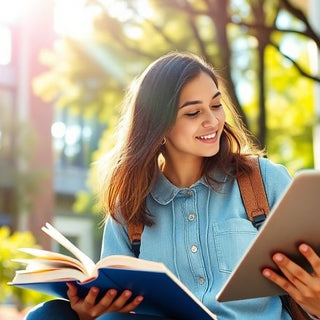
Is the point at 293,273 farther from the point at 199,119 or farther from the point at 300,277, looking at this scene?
the point at 199,119

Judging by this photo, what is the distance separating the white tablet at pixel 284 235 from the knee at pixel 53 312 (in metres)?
0.41

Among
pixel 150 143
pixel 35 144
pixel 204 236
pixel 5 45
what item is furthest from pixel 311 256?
pixel 5 45

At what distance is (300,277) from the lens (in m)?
1.77

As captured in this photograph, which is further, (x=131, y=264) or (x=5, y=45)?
(x=5, y=45)

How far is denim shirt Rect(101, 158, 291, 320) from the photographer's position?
6.82ft

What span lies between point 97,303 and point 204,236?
331 millimetres

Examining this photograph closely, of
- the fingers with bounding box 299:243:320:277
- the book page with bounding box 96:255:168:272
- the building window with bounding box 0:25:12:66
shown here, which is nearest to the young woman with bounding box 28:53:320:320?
the book page with bounding box 96:255:168:272

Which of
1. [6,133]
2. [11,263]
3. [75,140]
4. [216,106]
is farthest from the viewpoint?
[75,140]

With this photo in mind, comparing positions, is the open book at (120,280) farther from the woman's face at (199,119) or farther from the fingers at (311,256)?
the woman's face at (199,119)

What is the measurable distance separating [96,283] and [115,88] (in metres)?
7.79

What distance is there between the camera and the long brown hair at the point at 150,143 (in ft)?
7.40

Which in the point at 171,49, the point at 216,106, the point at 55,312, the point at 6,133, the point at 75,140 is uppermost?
the point at 171,49

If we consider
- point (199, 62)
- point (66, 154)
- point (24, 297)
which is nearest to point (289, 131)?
point (24, 297)

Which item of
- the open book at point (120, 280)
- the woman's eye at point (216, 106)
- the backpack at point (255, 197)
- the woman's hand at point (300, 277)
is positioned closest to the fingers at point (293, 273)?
the woman's hand at point (300, 277)
